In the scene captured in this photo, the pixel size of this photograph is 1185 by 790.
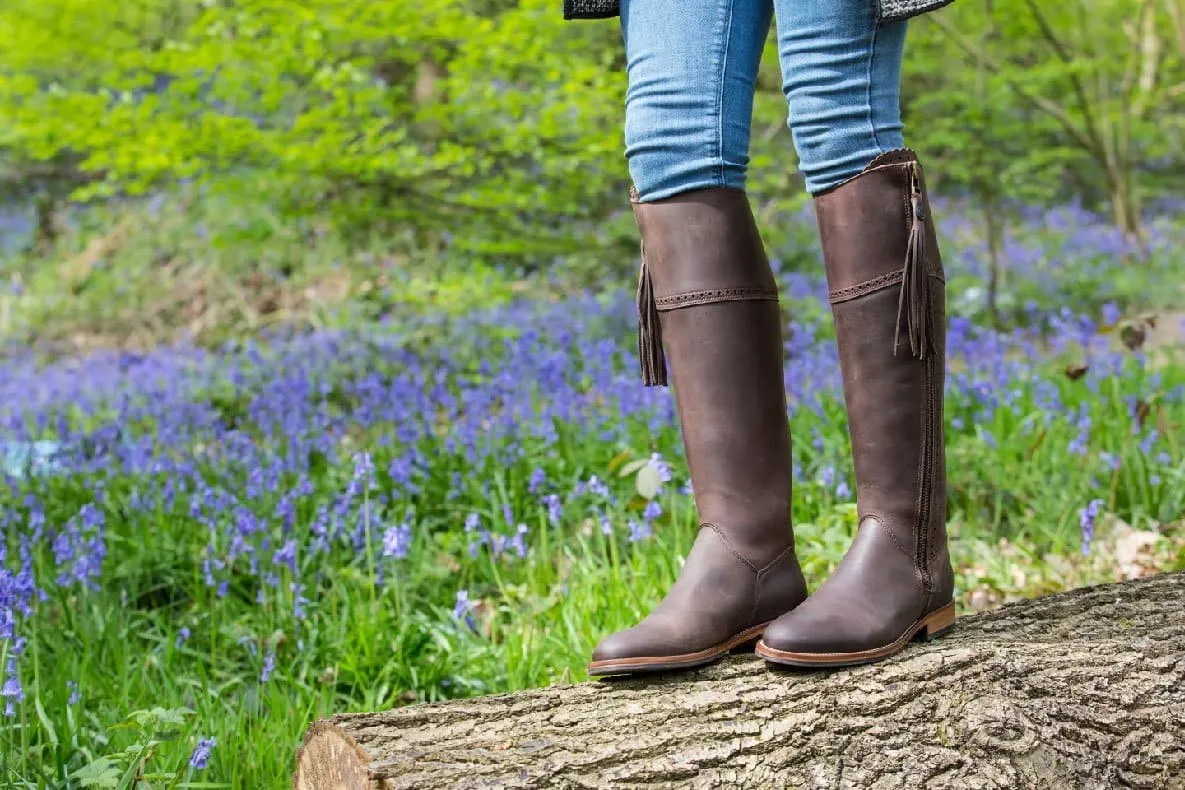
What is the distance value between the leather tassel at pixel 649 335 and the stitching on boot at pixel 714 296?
92 mm

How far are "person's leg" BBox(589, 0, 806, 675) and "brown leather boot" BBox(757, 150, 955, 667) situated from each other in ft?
0.36

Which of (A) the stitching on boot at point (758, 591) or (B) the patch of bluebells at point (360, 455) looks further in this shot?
(B) the patch of bluebells at point (360, 455)

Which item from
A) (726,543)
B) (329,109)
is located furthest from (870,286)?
(329,109)

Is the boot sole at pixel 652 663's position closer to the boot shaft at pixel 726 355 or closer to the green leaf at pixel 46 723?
the boot shaft at pixel 726 355

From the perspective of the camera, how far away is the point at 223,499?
307 cm

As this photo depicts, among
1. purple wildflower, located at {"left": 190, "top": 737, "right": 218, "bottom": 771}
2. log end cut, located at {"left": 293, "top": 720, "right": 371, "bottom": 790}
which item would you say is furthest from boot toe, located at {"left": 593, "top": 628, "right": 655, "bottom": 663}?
purple wildflower, located at {"left": 190, "top": 737, "right": 218, "bottom": 771}

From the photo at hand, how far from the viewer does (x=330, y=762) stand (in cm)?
140

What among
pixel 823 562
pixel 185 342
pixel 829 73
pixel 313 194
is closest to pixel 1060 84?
pixel 313 194

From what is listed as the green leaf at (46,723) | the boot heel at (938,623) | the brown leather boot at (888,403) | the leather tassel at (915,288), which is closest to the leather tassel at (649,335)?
the brown leather boot at (888,403)

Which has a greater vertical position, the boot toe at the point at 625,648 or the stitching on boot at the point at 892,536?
the stitching on boot at the point at 892,536

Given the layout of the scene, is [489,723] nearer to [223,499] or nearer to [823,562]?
[823,562]

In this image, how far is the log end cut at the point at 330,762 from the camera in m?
1.32

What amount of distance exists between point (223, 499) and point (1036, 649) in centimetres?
222

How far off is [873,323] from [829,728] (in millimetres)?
579
